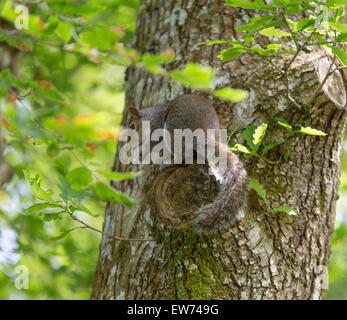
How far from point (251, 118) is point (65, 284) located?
2.42 metres

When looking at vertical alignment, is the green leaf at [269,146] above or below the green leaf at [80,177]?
above

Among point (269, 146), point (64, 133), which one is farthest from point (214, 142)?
point (64, 133)

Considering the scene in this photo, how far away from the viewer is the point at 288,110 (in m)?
2.15

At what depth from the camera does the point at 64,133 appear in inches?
37.5

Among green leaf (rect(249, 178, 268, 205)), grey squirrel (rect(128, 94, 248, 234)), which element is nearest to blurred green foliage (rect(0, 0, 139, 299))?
grey squirrel (rect(128, 94, 248, 234))

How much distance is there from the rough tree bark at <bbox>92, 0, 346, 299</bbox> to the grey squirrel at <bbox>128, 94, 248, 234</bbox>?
2.1 inches

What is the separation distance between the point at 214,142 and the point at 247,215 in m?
0.55

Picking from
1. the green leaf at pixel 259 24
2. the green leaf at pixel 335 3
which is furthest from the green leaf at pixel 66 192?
the green leaf at pixel 335 3

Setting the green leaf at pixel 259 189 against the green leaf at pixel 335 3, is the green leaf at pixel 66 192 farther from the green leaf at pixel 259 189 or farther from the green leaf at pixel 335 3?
the green leaf at pixel 335 3

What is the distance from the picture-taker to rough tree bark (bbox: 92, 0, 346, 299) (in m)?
1.88

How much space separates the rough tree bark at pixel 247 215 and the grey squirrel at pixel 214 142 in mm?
54

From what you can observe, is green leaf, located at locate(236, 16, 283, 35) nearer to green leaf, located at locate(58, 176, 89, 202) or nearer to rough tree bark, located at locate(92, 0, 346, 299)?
rough tree bark, located at locate(92, 0, 346, 299)

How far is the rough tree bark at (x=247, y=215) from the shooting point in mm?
1878
